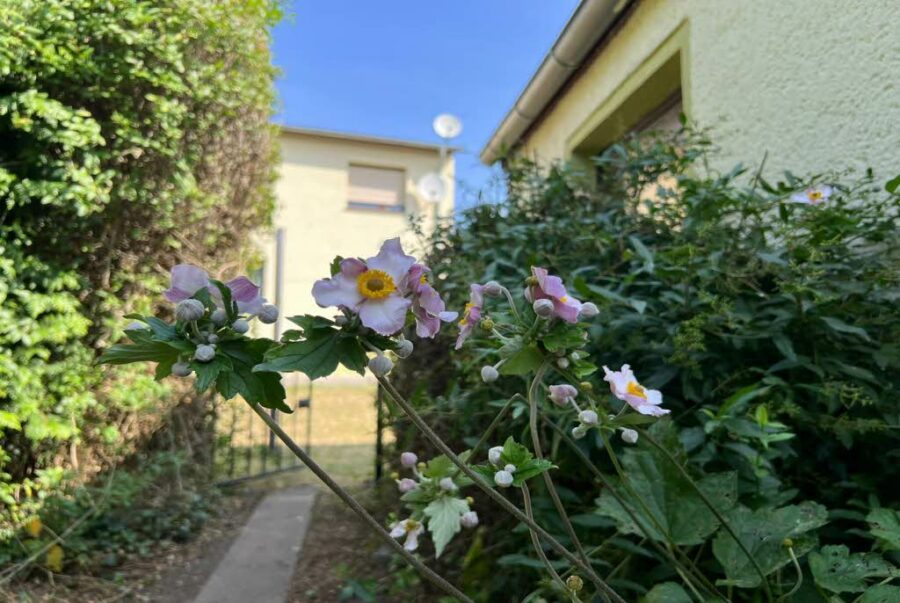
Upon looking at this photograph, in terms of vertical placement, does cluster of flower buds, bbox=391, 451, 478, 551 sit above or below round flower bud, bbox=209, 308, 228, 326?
below

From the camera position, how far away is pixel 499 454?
0.84 meters

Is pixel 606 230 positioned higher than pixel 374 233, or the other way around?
pixel 374 233

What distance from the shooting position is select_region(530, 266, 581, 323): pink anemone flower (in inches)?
32.1

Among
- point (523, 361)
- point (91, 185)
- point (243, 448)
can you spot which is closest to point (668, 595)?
point (523, 361)

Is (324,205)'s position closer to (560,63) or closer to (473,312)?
(560,63)

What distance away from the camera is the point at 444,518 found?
915 millimetres

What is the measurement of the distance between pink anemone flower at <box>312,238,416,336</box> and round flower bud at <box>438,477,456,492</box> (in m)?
0.40

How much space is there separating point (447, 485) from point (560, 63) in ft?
12.9

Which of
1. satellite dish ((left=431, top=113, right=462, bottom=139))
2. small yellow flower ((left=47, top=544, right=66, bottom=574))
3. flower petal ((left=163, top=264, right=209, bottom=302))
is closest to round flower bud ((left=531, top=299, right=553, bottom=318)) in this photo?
flower petal ((left=163, top=264, right=209, bottom=302))

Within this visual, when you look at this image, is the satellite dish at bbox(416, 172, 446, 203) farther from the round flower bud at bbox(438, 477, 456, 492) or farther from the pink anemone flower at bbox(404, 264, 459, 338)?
the pink anemone flower at bbox(404, 264, 459, 338)

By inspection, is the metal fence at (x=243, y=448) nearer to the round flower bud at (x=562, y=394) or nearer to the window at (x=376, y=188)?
the round flower bud at (x=562, y=394)

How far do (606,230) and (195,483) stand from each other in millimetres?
3056

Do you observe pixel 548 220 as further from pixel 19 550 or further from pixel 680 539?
pixel 19 550

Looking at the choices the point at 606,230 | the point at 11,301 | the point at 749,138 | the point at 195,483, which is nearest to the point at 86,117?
the point at 11,301
